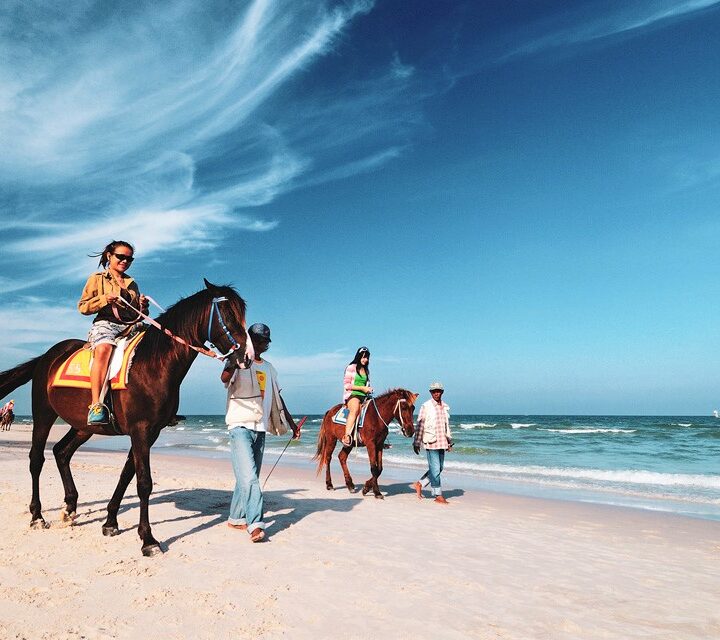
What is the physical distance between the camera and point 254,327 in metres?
6.09

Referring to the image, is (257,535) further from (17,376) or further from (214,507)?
(17,376)

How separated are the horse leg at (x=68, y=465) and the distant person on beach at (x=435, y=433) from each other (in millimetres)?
5533

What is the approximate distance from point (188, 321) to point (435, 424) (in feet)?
18.6

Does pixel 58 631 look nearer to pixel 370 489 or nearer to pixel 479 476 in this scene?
pixel 370 489

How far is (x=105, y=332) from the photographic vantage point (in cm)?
605

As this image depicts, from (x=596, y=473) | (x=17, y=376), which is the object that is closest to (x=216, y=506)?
(x=17, y=376)

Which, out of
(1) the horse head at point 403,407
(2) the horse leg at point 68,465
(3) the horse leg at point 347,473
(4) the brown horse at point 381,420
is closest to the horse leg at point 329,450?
(3) the horse leg at point 347,473

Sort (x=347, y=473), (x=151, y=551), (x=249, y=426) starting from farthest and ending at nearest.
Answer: (x=347, y=473) < (x=249, y=426) < (x=151, y=551)

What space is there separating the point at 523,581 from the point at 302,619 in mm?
2246

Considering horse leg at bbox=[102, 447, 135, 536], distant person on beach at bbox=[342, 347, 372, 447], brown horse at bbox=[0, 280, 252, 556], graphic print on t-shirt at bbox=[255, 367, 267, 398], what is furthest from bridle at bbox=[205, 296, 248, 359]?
distant person on beach at bbox=[342, 347, 372, 447]

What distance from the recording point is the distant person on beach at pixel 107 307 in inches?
222

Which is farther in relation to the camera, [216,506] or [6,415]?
[6,415]

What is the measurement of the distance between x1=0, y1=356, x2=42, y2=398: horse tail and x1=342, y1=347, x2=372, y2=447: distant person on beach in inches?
203

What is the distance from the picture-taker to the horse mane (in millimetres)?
5438
